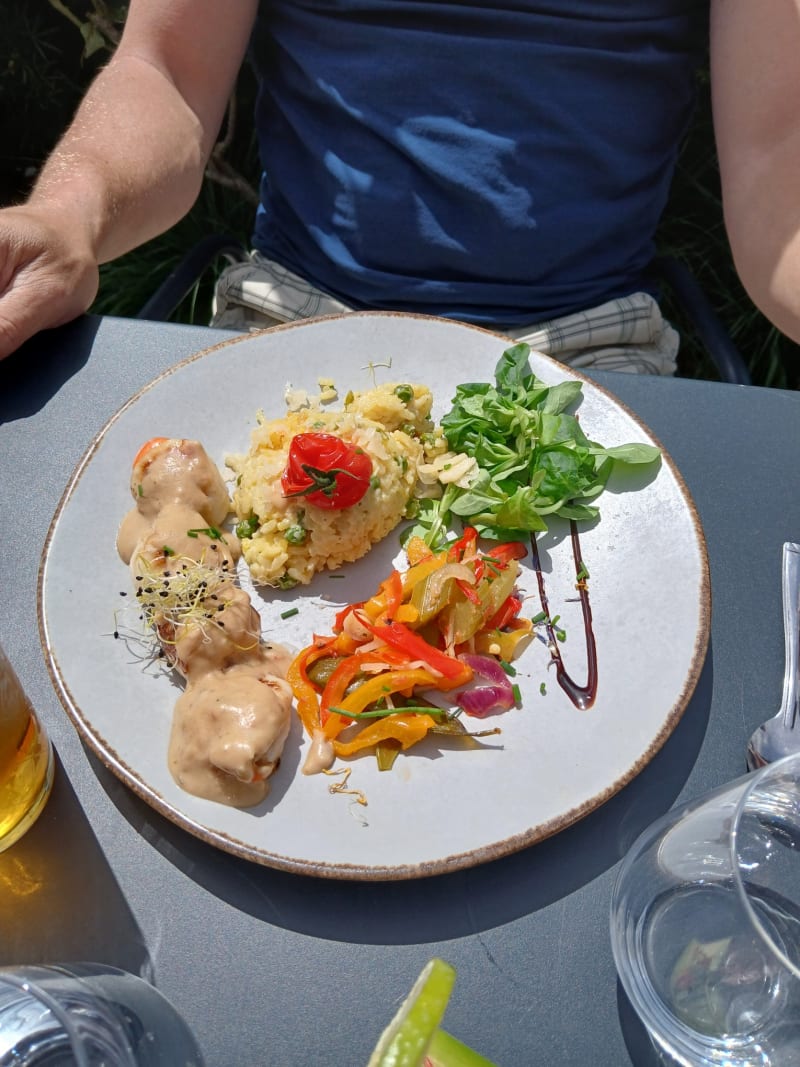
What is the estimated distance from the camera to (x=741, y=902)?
874 mm

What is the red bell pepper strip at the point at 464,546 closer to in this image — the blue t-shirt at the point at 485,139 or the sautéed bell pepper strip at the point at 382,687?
the sautéed bell pepper strip at the point at 382,687

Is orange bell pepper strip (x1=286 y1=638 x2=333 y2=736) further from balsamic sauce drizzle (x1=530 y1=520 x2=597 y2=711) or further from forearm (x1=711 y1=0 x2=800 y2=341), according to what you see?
forearm (x1=711 y1=0 x2=800 y2=341)

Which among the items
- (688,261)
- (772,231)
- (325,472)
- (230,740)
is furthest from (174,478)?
(688,261)

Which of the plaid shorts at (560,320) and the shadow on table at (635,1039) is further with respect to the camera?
the plaid shorts at (560,320)

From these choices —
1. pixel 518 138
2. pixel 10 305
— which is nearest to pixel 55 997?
pixel 10 305

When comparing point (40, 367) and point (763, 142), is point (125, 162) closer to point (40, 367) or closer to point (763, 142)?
point (40, 367)

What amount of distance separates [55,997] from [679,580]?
1.16 m

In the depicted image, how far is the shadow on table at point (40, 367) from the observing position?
194cm

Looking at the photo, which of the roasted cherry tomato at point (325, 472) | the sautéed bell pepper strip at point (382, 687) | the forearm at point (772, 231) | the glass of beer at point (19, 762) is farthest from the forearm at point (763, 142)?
the glass of beer at point (19, 762)

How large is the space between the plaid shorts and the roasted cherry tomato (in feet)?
2.14

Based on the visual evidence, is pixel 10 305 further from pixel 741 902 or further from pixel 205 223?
pixel 205 223

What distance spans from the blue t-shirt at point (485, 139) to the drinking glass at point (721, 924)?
1570 millimetres

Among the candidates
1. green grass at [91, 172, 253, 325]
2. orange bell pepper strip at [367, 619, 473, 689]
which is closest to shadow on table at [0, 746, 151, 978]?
orange bell pepper strip at [367, 619, 473, 689]

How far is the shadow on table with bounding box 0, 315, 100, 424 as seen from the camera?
194 cm
